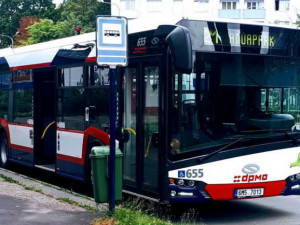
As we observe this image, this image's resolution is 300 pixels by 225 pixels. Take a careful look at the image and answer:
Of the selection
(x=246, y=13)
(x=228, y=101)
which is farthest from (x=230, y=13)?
(x=228, y=101)

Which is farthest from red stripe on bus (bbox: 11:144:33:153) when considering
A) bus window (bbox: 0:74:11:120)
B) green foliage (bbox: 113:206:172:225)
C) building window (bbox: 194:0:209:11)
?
building window (bbox: 194:0:209:11)

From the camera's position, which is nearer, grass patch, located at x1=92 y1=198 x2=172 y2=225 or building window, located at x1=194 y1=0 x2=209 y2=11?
grass patch, located at x1=92 y1=198 x2=172 y2=225

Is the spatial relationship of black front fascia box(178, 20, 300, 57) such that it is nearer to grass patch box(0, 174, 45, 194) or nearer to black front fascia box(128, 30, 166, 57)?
black front fascia box(128, 30, 166, 57)

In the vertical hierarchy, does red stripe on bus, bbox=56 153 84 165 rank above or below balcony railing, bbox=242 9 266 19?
below

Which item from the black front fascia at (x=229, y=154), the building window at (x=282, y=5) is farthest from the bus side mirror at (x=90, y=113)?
the building window at (x=282, y=5)

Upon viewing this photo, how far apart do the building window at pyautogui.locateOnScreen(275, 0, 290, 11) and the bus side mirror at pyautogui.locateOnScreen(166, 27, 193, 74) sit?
55036 millimetres

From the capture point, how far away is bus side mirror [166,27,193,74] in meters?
8.25

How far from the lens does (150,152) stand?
9.51 meters

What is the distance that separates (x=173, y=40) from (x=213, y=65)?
990 millimetres

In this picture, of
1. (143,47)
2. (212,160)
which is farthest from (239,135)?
(143,47)

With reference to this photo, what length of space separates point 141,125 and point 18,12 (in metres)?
69.9

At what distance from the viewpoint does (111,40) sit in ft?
26.5

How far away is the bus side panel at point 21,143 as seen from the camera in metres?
14.4

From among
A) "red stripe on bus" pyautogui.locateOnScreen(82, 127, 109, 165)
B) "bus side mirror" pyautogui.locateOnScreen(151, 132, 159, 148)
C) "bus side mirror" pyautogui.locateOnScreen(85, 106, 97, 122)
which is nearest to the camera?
"bus side mirror" pyautogui.locateOnScreen(151, 132, 159, 148)
